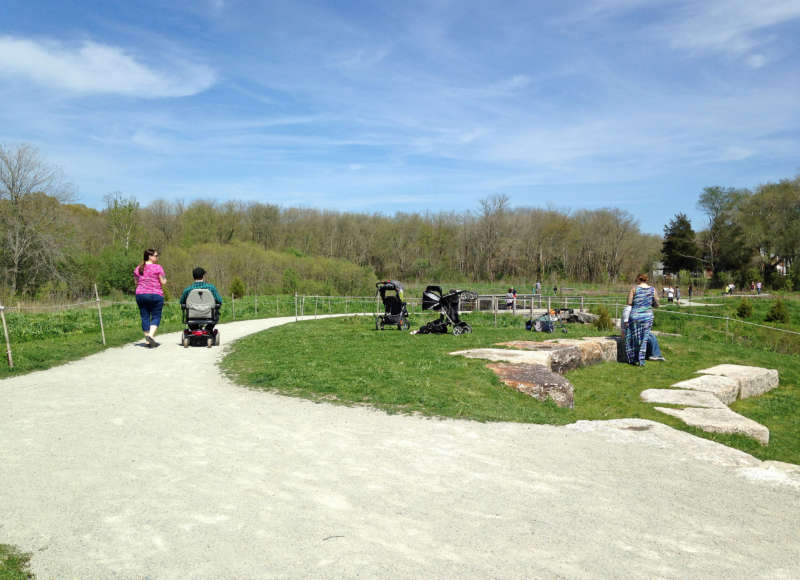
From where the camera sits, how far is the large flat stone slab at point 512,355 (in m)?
9.34

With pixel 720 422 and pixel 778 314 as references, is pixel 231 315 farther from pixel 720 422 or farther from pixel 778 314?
pixel 778 314

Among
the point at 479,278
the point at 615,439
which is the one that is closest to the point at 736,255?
the point at 479,278

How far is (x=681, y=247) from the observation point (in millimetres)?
66875

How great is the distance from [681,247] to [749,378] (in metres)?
64.2

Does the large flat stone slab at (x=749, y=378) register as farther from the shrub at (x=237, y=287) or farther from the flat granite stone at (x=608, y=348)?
the shrub at (x=237, y=287)

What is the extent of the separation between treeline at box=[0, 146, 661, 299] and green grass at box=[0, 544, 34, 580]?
1419 inches

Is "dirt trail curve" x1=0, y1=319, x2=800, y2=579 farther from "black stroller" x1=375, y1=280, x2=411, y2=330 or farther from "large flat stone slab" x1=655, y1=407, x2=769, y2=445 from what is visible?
"black stroller" x1=375, y1=280, x2=411, y2=330

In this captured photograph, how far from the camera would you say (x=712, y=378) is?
917cm

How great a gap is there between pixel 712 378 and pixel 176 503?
8657 millimetres

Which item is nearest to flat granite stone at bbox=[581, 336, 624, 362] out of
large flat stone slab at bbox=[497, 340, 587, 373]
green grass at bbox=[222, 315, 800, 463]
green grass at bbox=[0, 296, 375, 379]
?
green grass at bbox=[222, 315, 800, 463]

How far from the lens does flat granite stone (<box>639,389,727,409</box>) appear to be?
7.57 m

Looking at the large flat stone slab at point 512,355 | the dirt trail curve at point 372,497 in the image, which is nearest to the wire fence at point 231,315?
the dirt trail curve at point 372,497

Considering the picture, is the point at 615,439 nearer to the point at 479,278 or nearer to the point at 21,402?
the point at 21,402

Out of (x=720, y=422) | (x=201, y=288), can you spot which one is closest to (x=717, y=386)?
(x=720, y=422)
